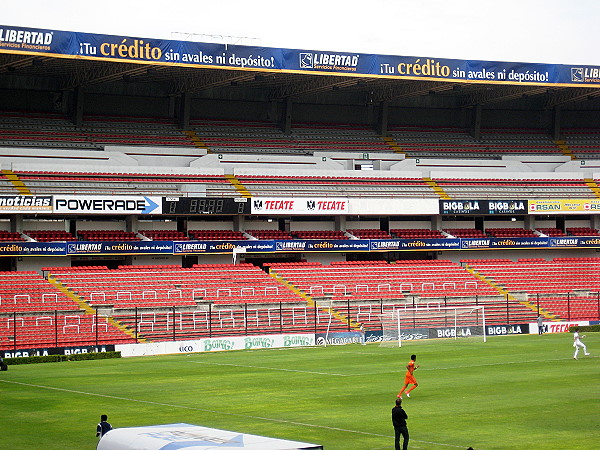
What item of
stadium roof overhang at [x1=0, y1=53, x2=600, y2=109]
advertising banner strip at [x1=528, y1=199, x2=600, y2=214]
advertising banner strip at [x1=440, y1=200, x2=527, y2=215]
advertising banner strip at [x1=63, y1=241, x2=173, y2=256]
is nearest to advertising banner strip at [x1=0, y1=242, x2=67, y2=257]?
advertising banner strip at [x1=63, y1=241, x2=173, y2=256]

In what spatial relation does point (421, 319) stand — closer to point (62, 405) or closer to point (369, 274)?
point (369, 274)

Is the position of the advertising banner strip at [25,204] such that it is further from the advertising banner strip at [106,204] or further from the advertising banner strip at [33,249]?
the advertising banner strip at [33,249]

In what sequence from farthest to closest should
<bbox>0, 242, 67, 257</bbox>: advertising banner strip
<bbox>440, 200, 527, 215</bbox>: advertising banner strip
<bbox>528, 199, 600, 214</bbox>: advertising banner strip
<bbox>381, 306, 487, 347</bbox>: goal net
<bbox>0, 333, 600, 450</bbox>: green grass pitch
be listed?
<bbox>528, 199, 600, 214</bbox>: advertising banner strip → <bbox>440, 200, 527, 215</bbox>: advertising banner strip → <bbox>0, 242, 67, 257</bbox>: advertising banner strip → <bbox>381, 306, 487, 347</bbox>: goal net → <bbox>0, 333, 600, 450</bbox>: green grass pitch

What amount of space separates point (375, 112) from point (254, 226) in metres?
18.2

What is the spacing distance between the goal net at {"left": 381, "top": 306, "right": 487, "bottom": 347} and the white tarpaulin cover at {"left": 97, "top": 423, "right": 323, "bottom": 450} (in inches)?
1576

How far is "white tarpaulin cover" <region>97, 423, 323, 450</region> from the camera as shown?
13.1 m

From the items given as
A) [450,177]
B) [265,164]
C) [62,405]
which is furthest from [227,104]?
[62,405]

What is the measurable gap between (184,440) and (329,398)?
16.8m

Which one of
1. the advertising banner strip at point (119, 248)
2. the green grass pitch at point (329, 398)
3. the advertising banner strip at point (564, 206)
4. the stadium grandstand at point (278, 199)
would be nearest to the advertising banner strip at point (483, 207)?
the stadium grandstand at point (278, 199)

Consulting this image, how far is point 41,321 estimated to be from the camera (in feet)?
159

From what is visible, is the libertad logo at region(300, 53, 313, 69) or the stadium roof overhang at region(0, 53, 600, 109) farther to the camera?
the libertad logo at region(300, 53, 313, 69)

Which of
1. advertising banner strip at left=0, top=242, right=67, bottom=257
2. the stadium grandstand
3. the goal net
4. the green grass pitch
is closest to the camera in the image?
the green grass pitch

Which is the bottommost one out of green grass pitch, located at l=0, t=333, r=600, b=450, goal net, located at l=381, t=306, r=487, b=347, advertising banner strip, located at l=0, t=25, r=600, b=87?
green grass pitch, located at l=0, t=333, r=600, b=450

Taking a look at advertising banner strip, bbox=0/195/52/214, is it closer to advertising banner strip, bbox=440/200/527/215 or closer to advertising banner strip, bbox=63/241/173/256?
advertising banner strip, bbox=63/241/173/256
